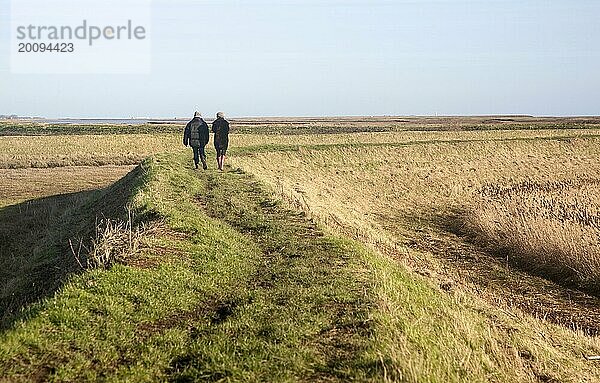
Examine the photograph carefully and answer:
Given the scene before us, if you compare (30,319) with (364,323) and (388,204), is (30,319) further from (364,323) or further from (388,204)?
(388,204)

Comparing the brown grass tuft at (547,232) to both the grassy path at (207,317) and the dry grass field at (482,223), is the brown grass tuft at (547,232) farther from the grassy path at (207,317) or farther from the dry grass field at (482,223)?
the grassy path at (207,317)

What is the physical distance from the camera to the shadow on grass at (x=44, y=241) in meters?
11.4

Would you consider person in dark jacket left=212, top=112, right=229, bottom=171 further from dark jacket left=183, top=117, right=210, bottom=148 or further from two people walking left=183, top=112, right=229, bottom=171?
dark jacket left=183, top=117, right=210, bottom=148

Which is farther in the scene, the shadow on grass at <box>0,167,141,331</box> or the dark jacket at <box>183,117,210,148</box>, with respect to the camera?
the dark jacket at <box>183,117,210,148</box>

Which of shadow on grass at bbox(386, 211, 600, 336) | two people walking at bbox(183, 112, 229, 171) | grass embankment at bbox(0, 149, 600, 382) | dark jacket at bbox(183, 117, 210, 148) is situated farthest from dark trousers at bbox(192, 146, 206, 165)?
grass embankment at bbox(0, 149, 600, 382)

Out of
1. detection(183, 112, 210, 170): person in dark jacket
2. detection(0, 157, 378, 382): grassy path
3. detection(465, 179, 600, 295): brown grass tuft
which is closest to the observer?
detection(0, 157, 378, 382): grassy path

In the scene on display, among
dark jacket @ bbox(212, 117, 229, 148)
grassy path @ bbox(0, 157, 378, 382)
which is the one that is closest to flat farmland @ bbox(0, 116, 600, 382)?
grassy path @ bbox(0, 157, 378, 382)

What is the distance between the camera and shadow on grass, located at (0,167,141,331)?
1136 centimetres

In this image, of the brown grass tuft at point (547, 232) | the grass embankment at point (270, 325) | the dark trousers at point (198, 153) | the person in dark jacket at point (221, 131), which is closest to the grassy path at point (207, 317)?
the grass embankment at point (270, 325)

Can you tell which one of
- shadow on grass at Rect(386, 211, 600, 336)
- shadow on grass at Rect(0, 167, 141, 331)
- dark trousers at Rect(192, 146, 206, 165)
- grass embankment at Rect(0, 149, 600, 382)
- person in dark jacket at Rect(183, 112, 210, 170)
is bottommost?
shadow on grass at Rect(386, 211, 600, 336)

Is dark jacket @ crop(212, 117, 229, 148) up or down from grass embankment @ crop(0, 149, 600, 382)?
up

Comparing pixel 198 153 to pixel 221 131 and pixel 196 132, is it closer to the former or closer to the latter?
pixel 196 132

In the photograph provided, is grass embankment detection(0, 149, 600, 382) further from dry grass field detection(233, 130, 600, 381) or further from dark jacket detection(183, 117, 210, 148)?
dark jacket detection(183, 117, 210, 148)

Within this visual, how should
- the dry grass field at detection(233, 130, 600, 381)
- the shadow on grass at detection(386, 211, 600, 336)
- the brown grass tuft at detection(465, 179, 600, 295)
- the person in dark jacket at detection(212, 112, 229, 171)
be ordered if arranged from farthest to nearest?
the person in dark jacket at detection(212, 112, 229, 171), the brown grass tuft at detection(465, 179, 600, 295), the shadow on grass at detection(386, 211, 600, 336), the dry grass field at detection(233, 130, 600, 381)
